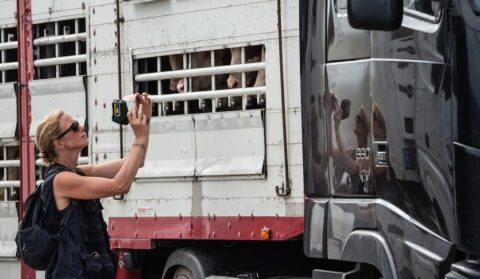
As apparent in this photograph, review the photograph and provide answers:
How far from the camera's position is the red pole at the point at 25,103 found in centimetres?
891

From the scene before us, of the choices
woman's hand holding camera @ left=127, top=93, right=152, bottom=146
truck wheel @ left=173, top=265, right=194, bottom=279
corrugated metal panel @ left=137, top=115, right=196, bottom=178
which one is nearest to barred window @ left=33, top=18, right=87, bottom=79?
corrugated metal panel @ left=137, top=115, right=196, bottom=178

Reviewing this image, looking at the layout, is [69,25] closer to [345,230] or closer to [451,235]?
[345,230]

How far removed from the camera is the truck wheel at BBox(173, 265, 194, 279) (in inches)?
307

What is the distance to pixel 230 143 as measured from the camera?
7426mm

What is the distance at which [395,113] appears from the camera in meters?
5.60

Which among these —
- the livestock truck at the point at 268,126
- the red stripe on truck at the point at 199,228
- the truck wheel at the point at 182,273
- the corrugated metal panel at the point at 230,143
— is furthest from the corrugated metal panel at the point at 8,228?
the corrugated metal panel at the point at 230,143

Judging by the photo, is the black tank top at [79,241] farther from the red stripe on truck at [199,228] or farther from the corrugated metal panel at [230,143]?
the corrugated metal panel at [230,143]

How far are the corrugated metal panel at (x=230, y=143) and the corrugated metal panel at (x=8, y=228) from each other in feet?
7.02

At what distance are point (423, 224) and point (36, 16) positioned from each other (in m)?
4.51

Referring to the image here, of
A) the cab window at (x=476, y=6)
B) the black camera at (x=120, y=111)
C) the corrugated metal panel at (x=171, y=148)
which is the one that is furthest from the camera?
the corrugated metal panel at (x=171, y=148)

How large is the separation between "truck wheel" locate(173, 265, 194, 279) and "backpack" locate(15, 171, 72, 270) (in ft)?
7.79

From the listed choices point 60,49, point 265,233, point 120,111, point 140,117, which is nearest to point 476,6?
point 140,117

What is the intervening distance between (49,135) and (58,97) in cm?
312

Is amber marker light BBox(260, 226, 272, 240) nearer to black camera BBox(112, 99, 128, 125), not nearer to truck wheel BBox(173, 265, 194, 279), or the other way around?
truck wheel BBox(173, 265, 194, 279)
